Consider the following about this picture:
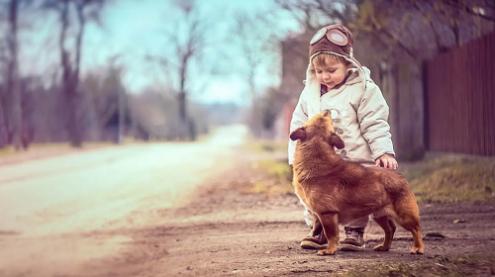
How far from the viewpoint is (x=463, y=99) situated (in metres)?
9.82

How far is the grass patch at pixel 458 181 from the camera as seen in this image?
7.32 metres

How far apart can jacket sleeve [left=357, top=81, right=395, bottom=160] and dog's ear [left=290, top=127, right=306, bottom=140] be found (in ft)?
1.59

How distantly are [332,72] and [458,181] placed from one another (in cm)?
459

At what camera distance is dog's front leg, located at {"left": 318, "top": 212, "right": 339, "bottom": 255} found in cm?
389

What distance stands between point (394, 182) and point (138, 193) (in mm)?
7613

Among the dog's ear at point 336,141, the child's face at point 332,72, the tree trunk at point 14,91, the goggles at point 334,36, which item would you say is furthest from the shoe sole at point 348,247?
the tree trunk at point 14,91

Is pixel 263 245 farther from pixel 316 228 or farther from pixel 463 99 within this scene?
pixel 463 99

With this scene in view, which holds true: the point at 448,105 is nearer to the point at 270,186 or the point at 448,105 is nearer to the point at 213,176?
the point at 270,186

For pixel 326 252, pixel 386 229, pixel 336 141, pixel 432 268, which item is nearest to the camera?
pixel 432 268

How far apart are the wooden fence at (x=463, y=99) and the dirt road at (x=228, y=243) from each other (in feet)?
8.64

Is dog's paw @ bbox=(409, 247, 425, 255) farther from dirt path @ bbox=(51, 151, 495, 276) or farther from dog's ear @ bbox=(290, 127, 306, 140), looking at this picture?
dog's ear @ bbox=(290, 127, 306, 140)

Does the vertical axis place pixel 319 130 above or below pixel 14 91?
below

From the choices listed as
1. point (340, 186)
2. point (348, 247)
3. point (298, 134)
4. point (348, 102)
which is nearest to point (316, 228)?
point (348, 247)

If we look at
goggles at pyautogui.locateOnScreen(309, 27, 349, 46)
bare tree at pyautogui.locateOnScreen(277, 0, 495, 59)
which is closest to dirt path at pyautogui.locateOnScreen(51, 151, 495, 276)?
goggles at pyautogui.locateOnScreen(309, 27, 349, 46)
